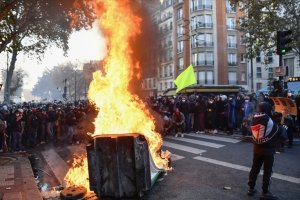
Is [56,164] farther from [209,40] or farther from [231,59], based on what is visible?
[231,59]

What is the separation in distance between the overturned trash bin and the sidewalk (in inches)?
49.3

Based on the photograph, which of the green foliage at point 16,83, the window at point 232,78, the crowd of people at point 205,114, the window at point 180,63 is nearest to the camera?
the crowd of people at point 205,114

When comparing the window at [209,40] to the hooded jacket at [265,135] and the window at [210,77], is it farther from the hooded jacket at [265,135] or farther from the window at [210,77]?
the hooded jacket at [265,135]

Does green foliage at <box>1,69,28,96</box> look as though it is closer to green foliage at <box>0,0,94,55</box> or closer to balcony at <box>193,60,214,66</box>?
green foliage at <box>0,0,94,55</box>

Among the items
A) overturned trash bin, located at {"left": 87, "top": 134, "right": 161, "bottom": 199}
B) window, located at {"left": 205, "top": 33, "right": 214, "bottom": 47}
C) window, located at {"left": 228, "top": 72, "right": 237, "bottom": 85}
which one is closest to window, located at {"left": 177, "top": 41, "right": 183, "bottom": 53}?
window, located at {"left": 205, "top": 33, "right": 214, "bottom": 47}

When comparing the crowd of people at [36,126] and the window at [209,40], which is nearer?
the crowd of people at [36,126]

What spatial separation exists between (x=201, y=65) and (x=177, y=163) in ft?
155

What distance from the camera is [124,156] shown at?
6656 millimetres

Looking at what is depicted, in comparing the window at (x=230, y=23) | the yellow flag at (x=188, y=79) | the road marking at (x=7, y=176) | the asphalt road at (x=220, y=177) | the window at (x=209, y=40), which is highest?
the window at (x=230, y=23)

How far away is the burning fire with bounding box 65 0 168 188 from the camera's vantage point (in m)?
8.45

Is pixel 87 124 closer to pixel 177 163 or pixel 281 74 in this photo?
pixel 177 163

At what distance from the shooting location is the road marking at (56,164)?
361 inches

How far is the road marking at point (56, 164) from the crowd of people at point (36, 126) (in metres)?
1.79

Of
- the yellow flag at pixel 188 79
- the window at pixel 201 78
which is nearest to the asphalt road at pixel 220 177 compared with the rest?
the yellow flag at pixel 188 79
